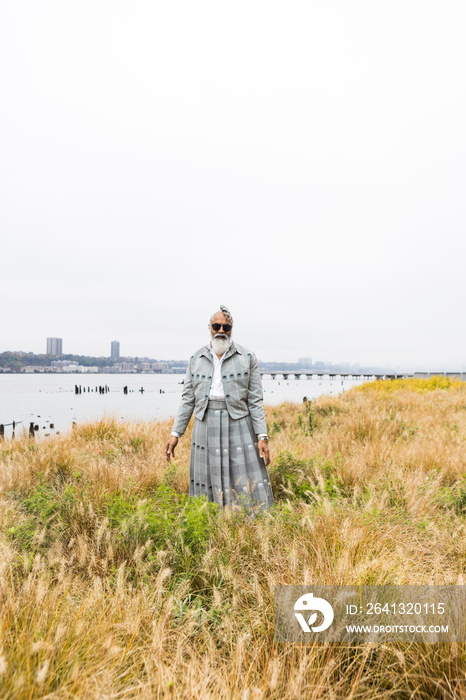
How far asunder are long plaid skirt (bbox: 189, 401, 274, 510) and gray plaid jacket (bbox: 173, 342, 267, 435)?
0.32ft

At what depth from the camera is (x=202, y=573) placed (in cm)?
276

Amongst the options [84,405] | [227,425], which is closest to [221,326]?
[227,425]

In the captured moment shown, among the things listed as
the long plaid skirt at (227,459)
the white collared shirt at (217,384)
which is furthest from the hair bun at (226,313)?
the long plaid skirt at (227,459)

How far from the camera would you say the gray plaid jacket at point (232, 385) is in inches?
157

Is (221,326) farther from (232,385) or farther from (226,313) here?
(232,385)

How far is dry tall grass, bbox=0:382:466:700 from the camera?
1.62 metres

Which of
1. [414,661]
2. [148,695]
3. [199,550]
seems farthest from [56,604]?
[414,661]

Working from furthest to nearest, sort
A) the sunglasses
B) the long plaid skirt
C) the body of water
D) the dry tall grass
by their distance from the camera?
the body of water
the sunglasses
the long plaid skirt
the dry tall grass

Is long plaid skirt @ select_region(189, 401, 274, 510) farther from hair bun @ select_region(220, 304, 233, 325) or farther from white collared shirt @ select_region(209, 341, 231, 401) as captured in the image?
hair bun @ select_region(220, 304, 233, 325)

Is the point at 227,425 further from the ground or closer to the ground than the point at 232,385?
closer to the ground

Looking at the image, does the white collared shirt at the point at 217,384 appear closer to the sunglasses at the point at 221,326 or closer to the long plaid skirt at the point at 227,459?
the long plaid skirt at the point at 227,459

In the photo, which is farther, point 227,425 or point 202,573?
point 227,425

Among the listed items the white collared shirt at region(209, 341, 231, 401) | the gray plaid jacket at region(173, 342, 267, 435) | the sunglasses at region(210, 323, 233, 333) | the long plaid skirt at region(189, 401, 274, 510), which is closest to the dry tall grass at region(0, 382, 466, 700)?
the long plaid skirt at region(189, 401, 274, 510)

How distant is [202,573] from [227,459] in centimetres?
130
